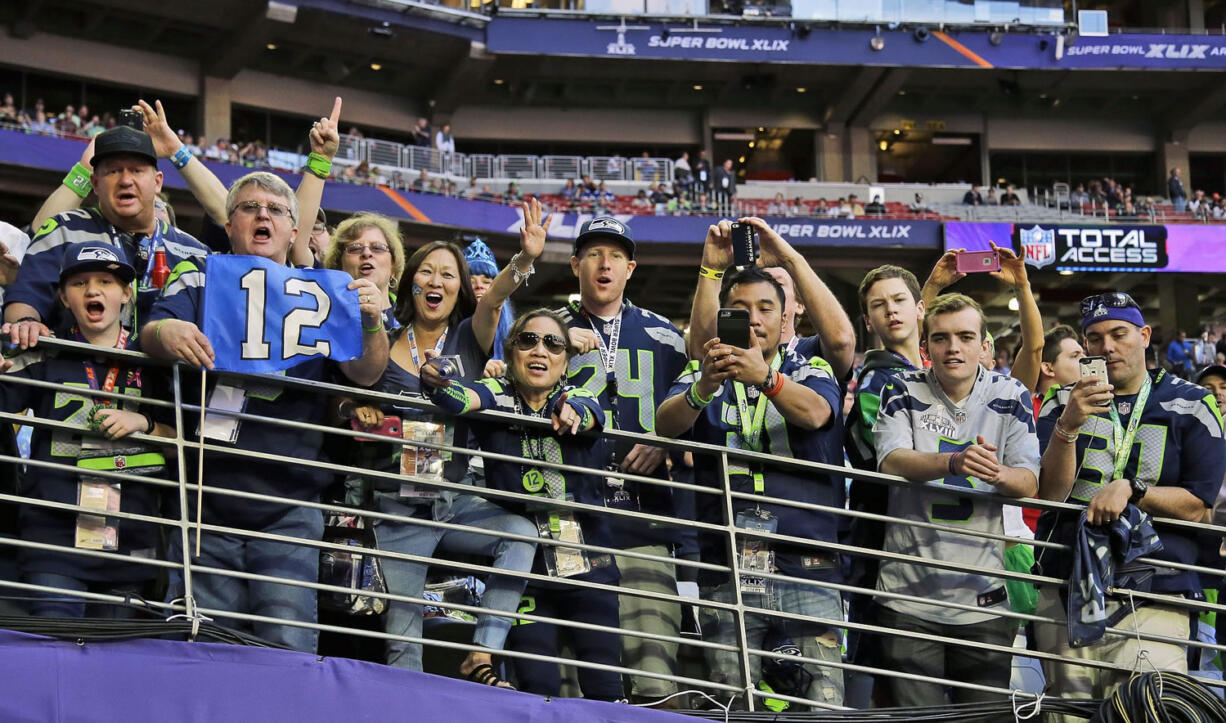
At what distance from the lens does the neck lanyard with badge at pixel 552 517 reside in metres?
3.94

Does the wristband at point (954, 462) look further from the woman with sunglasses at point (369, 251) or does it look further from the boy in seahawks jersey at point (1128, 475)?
the woman with sunglasses at point (369, 251)

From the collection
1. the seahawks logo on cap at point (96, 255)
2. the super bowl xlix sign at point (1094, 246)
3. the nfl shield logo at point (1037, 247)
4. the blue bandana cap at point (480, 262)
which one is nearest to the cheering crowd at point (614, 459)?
the seahawks logo on cap at point (96, 255)

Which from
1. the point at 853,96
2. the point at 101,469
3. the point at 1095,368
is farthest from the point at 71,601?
the point at 853,96

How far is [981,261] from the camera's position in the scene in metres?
4.75

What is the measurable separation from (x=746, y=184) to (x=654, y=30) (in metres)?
3.98

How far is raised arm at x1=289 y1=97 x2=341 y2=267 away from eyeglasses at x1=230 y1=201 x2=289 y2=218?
389mm

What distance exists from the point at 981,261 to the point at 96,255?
3206mm

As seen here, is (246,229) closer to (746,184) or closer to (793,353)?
(793,353)

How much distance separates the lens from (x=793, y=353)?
15.0ft

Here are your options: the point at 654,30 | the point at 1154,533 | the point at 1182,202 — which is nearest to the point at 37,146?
the point at 654,30

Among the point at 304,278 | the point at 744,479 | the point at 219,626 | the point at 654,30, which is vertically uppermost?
the point at 654,30

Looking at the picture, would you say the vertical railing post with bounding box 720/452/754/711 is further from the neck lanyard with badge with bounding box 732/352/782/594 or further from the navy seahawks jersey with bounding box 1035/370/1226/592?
the navy seahawks jersey with bounding box 1035/370/1226/592

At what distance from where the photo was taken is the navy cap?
414 cm

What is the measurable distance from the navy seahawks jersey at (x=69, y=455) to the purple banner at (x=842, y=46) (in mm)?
23444
